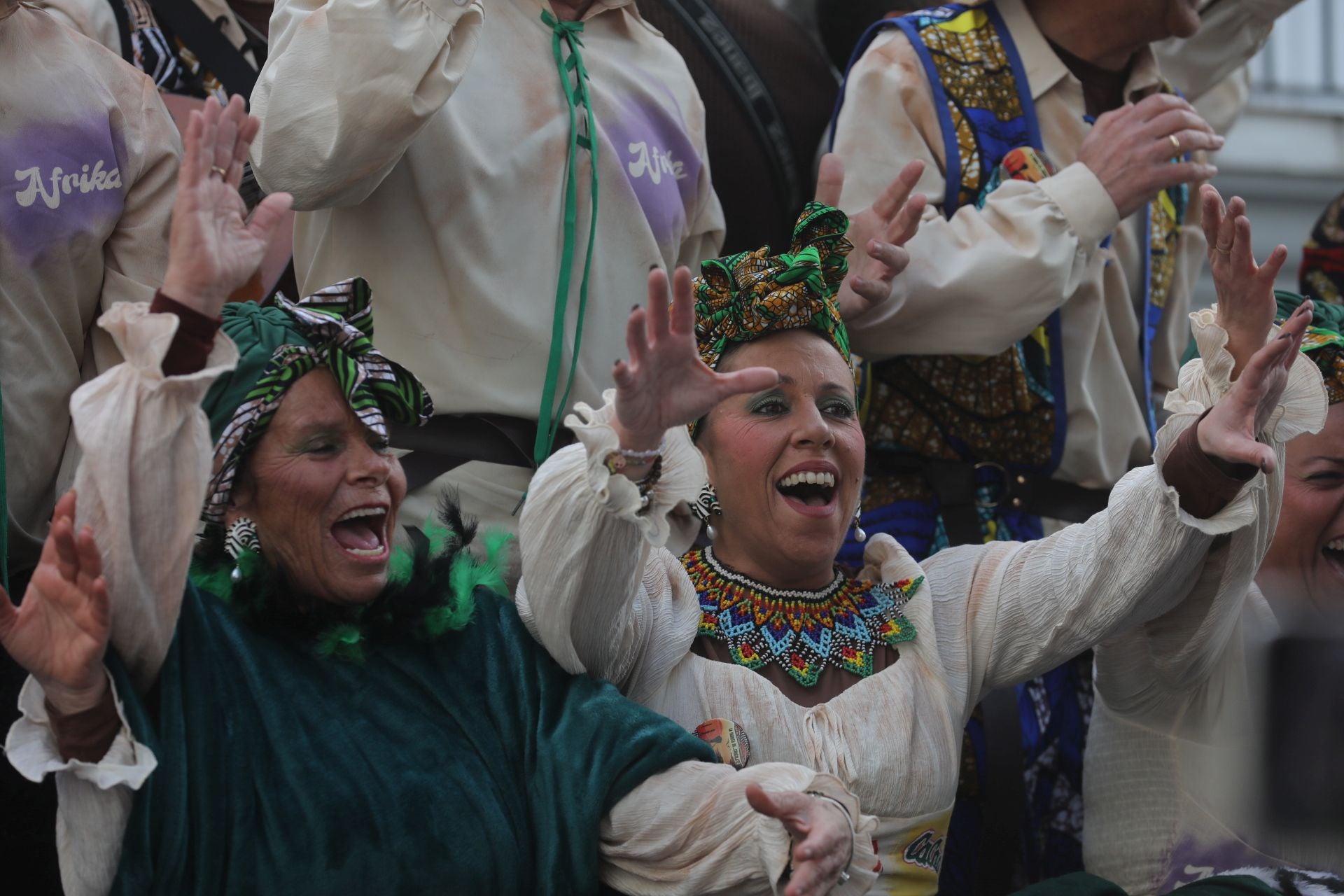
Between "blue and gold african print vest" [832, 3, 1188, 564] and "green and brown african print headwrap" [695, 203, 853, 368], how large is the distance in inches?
22.4

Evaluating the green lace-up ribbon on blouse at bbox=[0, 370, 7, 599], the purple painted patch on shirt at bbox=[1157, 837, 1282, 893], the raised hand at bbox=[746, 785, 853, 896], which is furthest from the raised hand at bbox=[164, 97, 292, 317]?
the purple painted patch on shirt at bbox=[1157, 837, 1282, 893]

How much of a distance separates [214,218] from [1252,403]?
4.81ft

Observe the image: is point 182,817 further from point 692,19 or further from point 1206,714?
point 692,19

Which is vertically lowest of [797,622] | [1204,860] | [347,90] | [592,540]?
[1204,860]

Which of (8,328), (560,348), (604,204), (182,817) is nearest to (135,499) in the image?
(182,817)

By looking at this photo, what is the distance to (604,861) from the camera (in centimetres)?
271

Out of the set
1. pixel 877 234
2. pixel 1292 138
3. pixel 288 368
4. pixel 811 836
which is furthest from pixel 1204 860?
pixel 1292 138

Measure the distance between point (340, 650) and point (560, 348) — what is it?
748 mm

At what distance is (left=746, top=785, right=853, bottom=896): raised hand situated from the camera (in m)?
2.48

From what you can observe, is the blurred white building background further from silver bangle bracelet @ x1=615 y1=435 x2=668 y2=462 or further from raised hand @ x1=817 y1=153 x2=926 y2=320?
silver bangle bracelet @ x1=615 y1=435 x2=668 y2=462

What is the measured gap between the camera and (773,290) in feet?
10.3

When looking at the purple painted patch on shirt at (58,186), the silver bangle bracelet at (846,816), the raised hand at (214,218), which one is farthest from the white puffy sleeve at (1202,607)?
the purple painted patch on shirt at (58,186)

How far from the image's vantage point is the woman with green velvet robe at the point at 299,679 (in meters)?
2.42

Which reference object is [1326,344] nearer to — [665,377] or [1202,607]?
[1202,607]
